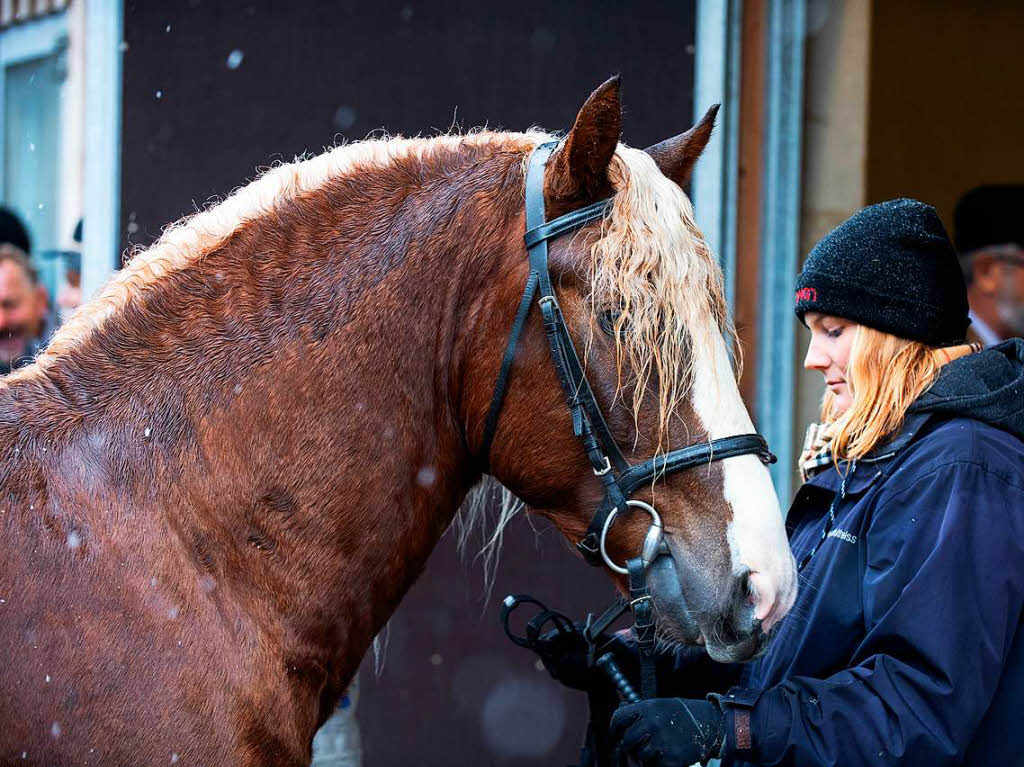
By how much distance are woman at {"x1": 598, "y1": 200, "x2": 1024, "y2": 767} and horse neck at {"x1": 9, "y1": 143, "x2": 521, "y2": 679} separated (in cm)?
53

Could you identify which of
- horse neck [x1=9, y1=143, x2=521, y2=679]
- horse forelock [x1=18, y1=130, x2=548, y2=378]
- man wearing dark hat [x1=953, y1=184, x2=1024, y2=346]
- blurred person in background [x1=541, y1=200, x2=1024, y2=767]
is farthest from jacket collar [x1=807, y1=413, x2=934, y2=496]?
man wearing dark hat [x1=953, y1=184, x2=1024, y2=346]

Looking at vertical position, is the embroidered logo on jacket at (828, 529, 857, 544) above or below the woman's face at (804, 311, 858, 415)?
below

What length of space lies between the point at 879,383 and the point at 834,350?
0.37 ft

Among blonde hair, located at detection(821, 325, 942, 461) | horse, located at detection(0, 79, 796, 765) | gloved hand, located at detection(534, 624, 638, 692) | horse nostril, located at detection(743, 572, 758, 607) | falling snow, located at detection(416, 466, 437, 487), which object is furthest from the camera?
gloved hand, located at detection(534, 624, 638, 692)

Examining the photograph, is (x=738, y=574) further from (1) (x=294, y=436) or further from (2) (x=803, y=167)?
(2) (x=803, y=167)

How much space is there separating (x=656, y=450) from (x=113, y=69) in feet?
8.34

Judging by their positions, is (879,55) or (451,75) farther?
(879,55)

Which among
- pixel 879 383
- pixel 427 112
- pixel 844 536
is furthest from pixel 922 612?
pixel 427 112

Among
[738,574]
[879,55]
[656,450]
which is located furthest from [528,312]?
[879,55]

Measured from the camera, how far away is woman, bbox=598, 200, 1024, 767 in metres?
1.56

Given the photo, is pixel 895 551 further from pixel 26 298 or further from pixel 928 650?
pixel 26 298

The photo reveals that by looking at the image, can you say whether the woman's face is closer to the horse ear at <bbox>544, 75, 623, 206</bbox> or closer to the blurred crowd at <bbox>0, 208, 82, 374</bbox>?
the horse ear at <bbox>544, 75, 623, 206</bbox>

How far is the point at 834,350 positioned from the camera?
193 centimetres

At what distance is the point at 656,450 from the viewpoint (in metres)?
1.63
